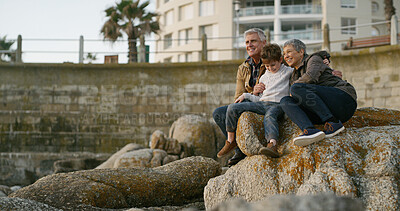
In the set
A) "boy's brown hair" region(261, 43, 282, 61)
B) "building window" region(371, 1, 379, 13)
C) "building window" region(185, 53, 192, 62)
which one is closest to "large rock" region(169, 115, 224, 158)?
"boy's brown hair" region(261, 43, 282, 61)

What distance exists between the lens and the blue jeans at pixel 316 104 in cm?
427

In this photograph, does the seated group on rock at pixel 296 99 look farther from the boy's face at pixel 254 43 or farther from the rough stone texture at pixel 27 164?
the rough stone texture at pixel 27 164

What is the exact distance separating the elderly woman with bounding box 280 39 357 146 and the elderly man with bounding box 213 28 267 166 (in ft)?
2.13

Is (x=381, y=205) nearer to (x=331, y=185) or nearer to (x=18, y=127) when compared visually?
(x=331, y=185)

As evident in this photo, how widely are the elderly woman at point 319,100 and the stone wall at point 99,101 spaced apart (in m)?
12.8

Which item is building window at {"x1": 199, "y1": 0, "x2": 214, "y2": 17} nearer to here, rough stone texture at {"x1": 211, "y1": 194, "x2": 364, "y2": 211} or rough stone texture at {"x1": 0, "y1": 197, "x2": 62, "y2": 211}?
rough stone texture at {"x1": 0, "y1": 197, "x2": 62, "y2": 211}

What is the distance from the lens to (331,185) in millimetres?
3729

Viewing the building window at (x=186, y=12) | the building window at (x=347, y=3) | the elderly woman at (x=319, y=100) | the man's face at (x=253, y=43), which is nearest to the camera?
the elderly woman at (x=319, y=100)

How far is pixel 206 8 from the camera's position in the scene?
41.2 meters

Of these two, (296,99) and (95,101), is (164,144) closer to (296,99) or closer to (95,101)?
(95,101)

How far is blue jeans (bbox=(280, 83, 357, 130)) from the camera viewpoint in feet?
14.0

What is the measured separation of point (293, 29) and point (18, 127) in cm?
3056

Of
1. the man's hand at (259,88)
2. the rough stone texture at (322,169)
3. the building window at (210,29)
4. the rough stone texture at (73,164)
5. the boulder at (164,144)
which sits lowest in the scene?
the rough stone texture at (73,164)

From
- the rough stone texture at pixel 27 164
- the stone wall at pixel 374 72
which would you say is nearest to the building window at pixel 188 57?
the rough stone texture at pixel 27 164
